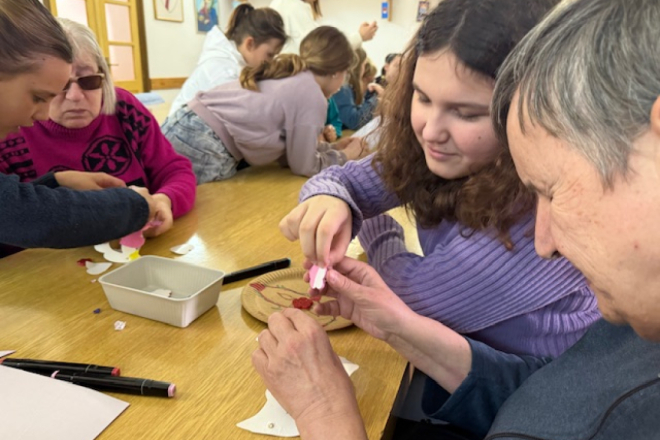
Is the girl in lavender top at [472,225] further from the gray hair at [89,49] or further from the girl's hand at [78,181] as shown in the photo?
the gray hair at [89,49]

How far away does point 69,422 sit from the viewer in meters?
0.60

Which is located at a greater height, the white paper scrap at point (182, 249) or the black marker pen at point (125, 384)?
the black marker pen at point (125, 384)

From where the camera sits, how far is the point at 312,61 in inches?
90.8

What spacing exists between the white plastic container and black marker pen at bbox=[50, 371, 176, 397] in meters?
0.16

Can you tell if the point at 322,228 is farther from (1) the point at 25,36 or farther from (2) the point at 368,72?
(2) the point at 368,72

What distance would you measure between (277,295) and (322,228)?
0.54 ft

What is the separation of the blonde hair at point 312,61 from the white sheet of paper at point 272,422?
1.67 metres

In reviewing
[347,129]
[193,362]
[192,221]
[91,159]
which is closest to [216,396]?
[193,362]

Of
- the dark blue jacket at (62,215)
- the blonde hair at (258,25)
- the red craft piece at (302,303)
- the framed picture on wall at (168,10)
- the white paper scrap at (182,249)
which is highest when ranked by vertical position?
the framed picture on wall at (168,10)

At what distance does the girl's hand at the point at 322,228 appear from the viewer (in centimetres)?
89

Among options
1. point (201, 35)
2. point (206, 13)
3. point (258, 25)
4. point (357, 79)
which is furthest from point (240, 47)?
point (206, 13)

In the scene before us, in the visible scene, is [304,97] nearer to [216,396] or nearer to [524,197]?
[524,197]

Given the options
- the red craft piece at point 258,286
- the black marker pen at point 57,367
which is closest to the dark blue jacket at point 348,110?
the red craft piece at point 258,286

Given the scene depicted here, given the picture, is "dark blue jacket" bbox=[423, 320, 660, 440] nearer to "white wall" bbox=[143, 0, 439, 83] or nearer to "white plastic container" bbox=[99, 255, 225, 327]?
"white plastic container" bbox=[99, 255, 225, 327]
